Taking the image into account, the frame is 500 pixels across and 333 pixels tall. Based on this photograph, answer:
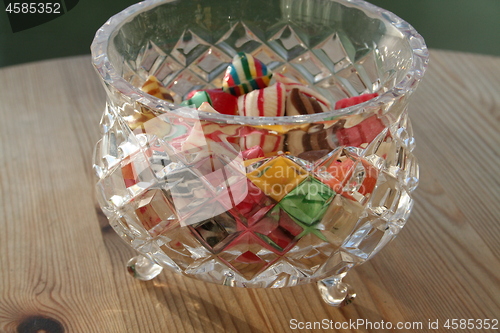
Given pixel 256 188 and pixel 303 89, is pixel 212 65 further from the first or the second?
pixel 256 188

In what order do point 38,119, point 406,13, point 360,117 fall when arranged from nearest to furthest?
point 360,117 < point 38,119 < point 406,13

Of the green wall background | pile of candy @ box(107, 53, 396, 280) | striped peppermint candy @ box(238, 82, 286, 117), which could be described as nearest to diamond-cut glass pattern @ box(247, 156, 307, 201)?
pile of candy @ box(107, 53, 396, 280)

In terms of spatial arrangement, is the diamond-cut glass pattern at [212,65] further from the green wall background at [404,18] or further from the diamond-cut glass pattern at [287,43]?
the green wall background at [404,18]

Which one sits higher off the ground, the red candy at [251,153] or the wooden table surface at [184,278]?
the red candy at [251,153]

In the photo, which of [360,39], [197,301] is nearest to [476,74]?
[360,39]

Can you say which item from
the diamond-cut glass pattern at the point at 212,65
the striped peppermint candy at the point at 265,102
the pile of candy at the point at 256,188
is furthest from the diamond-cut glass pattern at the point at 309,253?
the diamond-cut glass pattern at the point at 212,65

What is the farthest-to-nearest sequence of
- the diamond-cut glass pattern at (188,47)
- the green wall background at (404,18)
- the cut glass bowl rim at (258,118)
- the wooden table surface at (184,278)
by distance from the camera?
1. the green wall background at (404,18)
2. the diamond-cut glass pattern at (188,47)
3. the wooden table surface at (184,278)
4. the cut glass bowl rim at (258,118)

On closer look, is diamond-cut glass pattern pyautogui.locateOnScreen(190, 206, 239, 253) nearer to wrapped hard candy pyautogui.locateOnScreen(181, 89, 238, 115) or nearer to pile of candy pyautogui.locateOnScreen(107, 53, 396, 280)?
pile of candy pyautogui.locateOnScreen(107, 53, 396, 280)

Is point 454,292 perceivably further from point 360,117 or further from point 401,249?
point 360,117
